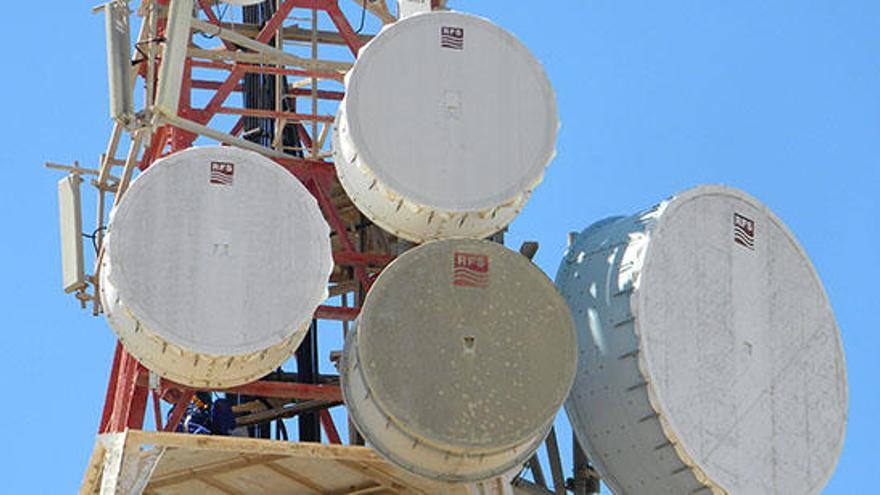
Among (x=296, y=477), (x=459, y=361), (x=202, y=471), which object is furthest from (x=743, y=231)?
(x=202, y=471)

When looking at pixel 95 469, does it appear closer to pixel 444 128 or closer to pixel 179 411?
pixel 179 411

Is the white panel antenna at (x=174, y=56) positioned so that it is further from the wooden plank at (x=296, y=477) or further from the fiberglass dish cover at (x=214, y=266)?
the wooden plank at (x=296, y=477)

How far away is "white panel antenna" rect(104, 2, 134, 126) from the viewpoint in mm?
37344

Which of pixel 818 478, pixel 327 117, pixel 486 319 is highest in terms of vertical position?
pixel 327 117

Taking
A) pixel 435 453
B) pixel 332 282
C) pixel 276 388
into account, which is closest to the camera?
pixel 435 453

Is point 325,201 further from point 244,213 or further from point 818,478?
point 818,478

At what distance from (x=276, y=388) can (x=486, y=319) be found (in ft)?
12.1

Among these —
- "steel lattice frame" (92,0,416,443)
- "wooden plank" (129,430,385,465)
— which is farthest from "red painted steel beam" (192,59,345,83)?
"wooden plank" (129,430,385,465)

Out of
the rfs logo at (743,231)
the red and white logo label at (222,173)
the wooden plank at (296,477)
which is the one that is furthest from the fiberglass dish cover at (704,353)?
the red and white logo label at (222,173)

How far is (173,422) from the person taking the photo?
36.7 metres

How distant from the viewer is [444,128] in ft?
122

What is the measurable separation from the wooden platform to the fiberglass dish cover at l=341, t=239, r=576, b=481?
1.11 metres

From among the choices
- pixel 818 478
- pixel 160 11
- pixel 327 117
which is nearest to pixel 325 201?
pixel 327 117

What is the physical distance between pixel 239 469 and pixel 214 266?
3.79m
